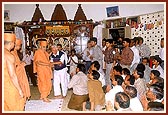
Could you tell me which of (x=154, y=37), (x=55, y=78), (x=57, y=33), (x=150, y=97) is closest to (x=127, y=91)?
(x=150, y=97)

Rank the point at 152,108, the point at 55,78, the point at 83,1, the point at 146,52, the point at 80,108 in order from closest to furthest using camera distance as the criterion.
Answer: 1. the point at 83,1
2. the point at 152,108
3. the point at 80,108
4. the point at 55,78
5. the point at 146,52

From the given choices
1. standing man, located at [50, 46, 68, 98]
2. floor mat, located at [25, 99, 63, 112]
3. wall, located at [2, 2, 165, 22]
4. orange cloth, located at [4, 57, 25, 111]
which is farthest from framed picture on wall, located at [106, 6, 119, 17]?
orange cloth, located at [4, 57, 25, 111]

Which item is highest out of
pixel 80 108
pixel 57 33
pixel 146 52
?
pixel 57 33

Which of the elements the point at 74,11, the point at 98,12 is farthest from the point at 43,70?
the point at 98,12

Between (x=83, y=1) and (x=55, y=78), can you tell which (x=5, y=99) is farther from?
(x=55, y=78)

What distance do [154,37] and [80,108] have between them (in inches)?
88.5

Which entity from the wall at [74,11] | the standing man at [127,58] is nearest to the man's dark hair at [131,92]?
the standing man at [127,58]

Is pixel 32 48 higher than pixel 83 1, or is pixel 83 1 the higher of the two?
pixel 83 1

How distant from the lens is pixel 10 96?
8.15ft

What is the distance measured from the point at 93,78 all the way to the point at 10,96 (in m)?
0.97

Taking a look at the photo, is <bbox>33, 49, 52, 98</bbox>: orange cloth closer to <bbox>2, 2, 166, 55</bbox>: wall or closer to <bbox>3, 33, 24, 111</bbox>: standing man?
<bbox>3, 33, 24, 111</bbox>: standing man

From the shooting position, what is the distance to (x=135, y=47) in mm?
4164

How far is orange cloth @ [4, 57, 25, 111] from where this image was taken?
8.09 feet

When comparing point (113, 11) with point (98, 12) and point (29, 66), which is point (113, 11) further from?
point (29, 66)
